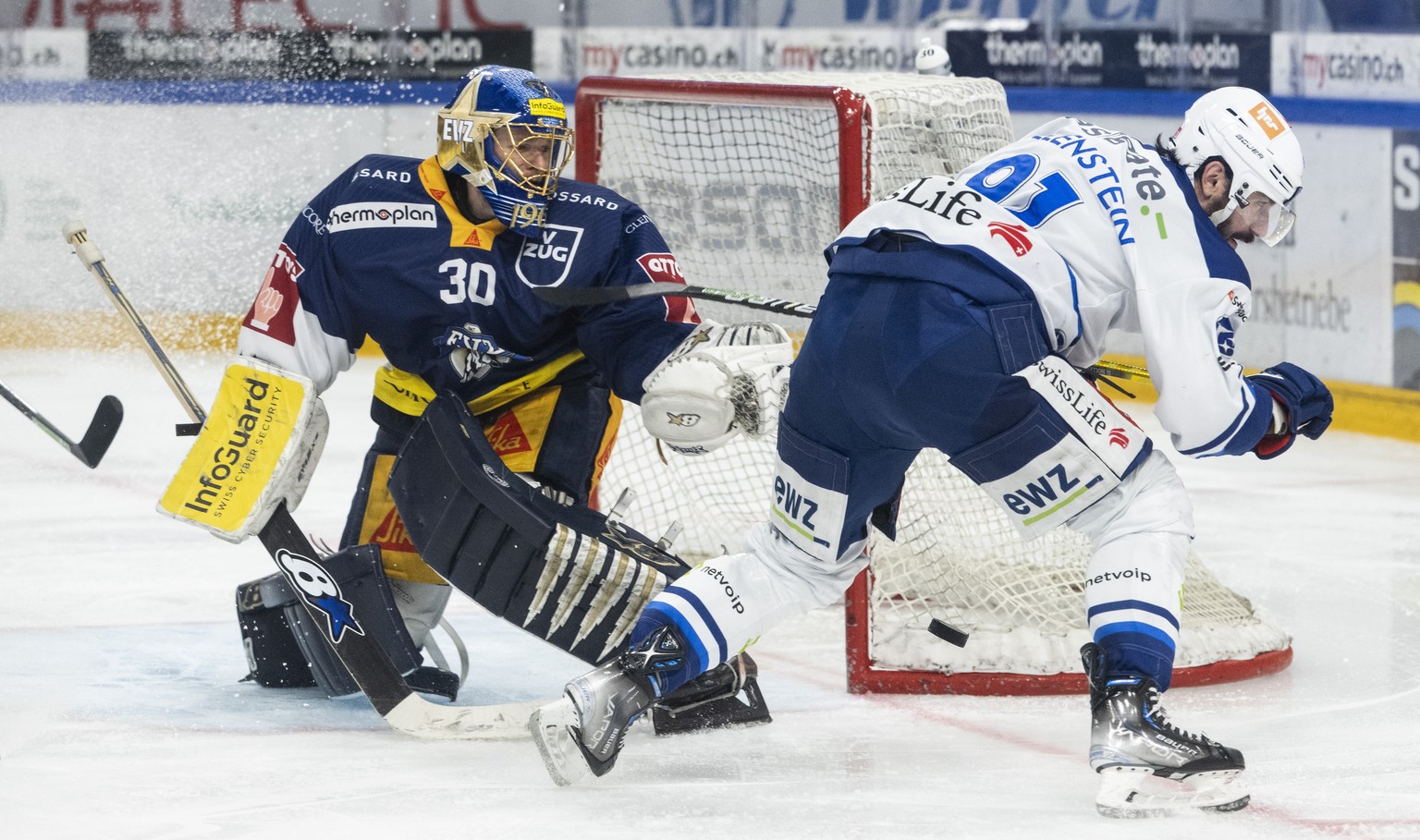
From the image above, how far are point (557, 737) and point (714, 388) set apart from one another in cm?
57

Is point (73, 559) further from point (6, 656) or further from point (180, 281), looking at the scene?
point (180, 281)

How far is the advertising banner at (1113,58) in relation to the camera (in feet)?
20.8

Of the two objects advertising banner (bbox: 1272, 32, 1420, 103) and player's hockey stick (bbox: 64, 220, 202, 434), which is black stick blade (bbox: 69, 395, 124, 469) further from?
advertising banner (bbox: 1272, 32, 1420, 103)

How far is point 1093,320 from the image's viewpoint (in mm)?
2484

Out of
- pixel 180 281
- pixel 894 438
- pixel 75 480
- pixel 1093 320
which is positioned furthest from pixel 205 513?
pixel 180 281

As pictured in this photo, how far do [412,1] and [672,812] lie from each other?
5968mm

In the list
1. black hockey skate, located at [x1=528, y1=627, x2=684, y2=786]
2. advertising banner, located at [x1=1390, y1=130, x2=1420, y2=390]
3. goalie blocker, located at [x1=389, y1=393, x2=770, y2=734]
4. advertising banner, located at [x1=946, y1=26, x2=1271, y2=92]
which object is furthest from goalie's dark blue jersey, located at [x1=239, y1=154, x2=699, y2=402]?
advertising banner, located at [x1=946, y1=26, x2=1271, y2=92]

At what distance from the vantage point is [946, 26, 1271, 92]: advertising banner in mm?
6348

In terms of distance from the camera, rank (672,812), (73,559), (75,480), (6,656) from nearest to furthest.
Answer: (672,812) → (6,656) → (73,559) → (75,480)

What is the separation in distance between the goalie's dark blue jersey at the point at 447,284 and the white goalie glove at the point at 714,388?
6 cm

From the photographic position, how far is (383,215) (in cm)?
285

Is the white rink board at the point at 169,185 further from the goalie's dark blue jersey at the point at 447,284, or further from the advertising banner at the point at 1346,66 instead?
the goalie's dark blue jersey at the point at 447,284

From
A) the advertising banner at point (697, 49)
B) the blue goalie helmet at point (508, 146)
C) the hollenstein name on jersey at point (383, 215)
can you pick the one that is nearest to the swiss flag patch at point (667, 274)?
the blue goalie helmet at point (508, 146)

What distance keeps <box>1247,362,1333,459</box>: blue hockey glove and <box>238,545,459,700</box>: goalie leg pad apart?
1249 millimetres
